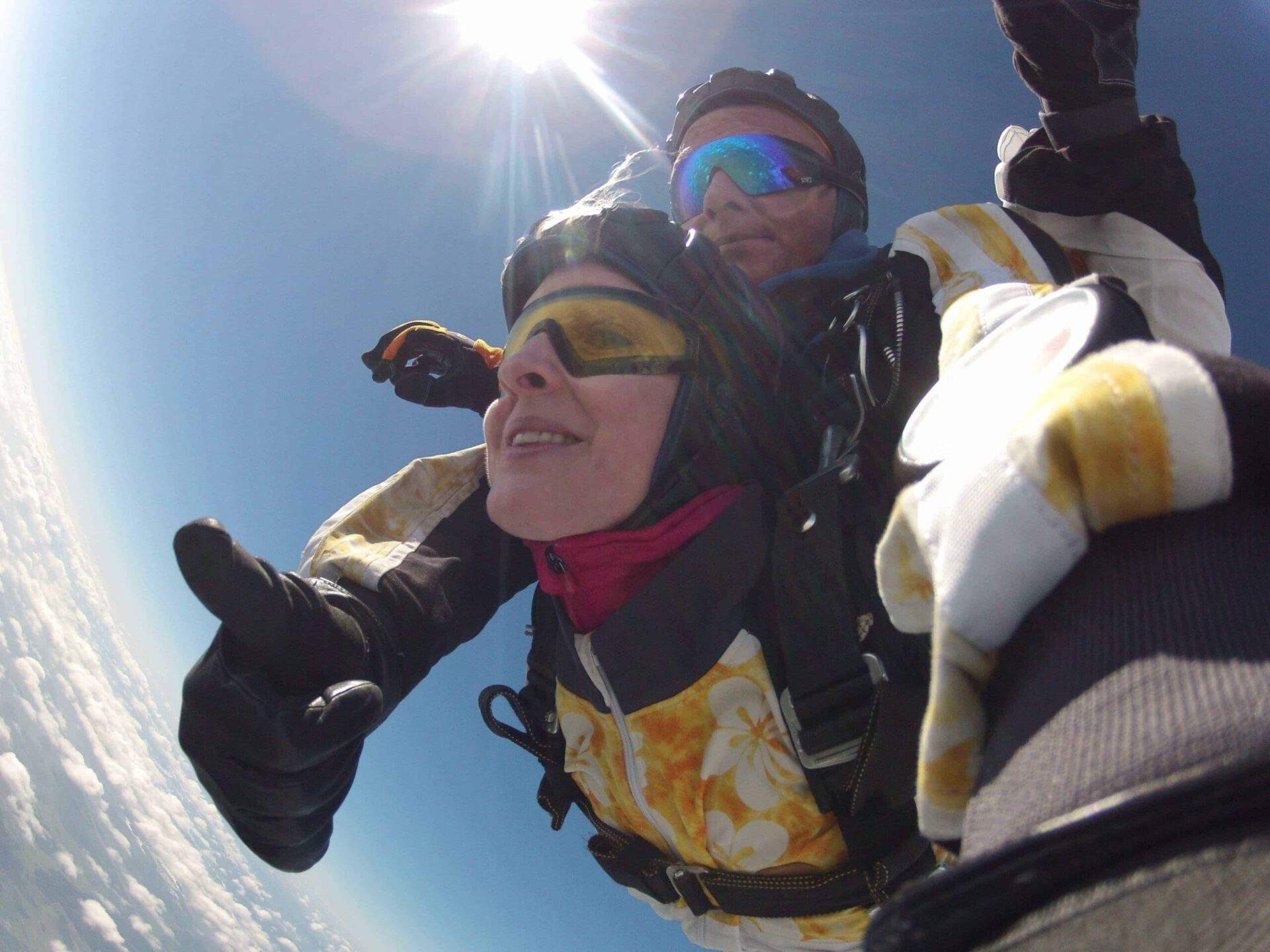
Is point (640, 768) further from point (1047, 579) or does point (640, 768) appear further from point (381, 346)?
point (381, 346)

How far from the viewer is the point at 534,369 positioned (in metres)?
1.43

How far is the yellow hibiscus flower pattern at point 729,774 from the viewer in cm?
127

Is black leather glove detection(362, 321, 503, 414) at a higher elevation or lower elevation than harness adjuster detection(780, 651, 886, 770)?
higher

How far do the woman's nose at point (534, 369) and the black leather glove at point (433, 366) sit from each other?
69cm

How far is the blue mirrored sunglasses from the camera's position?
214 centimetres

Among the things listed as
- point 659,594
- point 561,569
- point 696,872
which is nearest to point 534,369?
point 561,569

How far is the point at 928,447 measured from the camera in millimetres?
645

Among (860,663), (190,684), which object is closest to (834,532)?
(860,663)

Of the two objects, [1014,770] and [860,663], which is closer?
[1014,770]

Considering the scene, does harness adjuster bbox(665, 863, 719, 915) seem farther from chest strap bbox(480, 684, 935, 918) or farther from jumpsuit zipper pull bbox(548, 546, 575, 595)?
jumpsuit zipper pull bbox(548, 546, 575, 595)

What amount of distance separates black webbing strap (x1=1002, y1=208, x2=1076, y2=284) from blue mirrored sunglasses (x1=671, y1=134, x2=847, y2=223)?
3.19 feet

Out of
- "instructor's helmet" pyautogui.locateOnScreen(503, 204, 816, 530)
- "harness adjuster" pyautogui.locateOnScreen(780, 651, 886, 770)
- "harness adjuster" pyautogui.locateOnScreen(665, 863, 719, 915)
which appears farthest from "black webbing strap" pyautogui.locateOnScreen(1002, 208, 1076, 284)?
"harness adjuster" pyautogui.locateOnScreen(665, 863, 719, 915)

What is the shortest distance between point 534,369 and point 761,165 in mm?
1264

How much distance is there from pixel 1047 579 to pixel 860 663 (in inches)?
30.4
